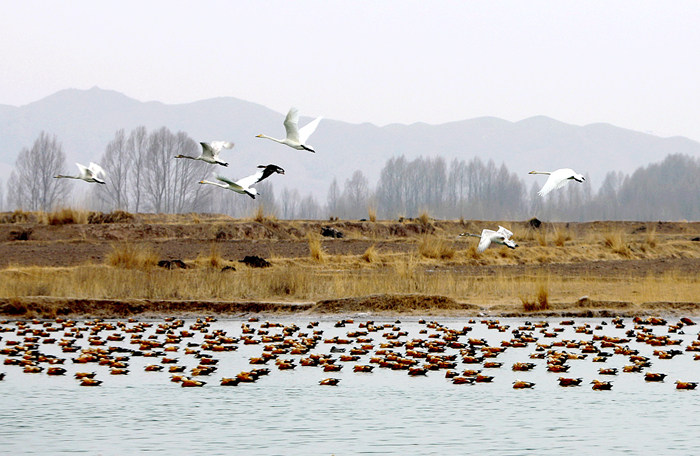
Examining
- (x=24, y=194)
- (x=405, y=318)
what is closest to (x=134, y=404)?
(x=405, y=318)

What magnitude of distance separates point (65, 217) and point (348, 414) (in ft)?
129

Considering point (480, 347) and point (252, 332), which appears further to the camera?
point (252, 332)

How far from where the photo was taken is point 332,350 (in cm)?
1783

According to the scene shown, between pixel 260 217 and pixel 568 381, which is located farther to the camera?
pixel 260 217

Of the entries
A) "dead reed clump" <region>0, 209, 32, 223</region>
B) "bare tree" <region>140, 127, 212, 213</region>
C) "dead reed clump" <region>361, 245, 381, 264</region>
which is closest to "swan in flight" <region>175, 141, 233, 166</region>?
"dead reed clump" <region>361, 245, 381, 264</region>

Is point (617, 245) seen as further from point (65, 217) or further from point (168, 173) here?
point (168, 173)

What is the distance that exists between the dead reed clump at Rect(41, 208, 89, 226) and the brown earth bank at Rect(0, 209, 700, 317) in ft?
0.23

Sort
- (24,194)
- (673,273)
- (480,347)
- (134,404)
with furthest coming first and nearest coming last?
(24,194), (673,273), (480,347), (134,404)

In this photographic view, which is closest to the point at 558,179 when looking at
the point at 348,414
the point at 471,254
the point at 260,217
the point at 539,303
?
the point at 539,303

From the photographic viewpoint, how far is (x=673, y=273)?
3669 cm

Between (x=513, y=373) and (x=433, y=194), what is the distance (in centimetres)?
14046

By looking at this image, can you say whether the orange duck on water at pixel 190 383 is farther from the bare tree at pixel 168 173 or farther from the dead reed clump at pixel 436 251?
the bare tree at pixel 168 173

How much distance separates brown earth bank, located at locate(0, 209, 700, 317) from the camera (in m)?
25.8

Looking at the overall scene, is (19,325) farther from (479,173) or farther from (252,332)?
(479,173)
